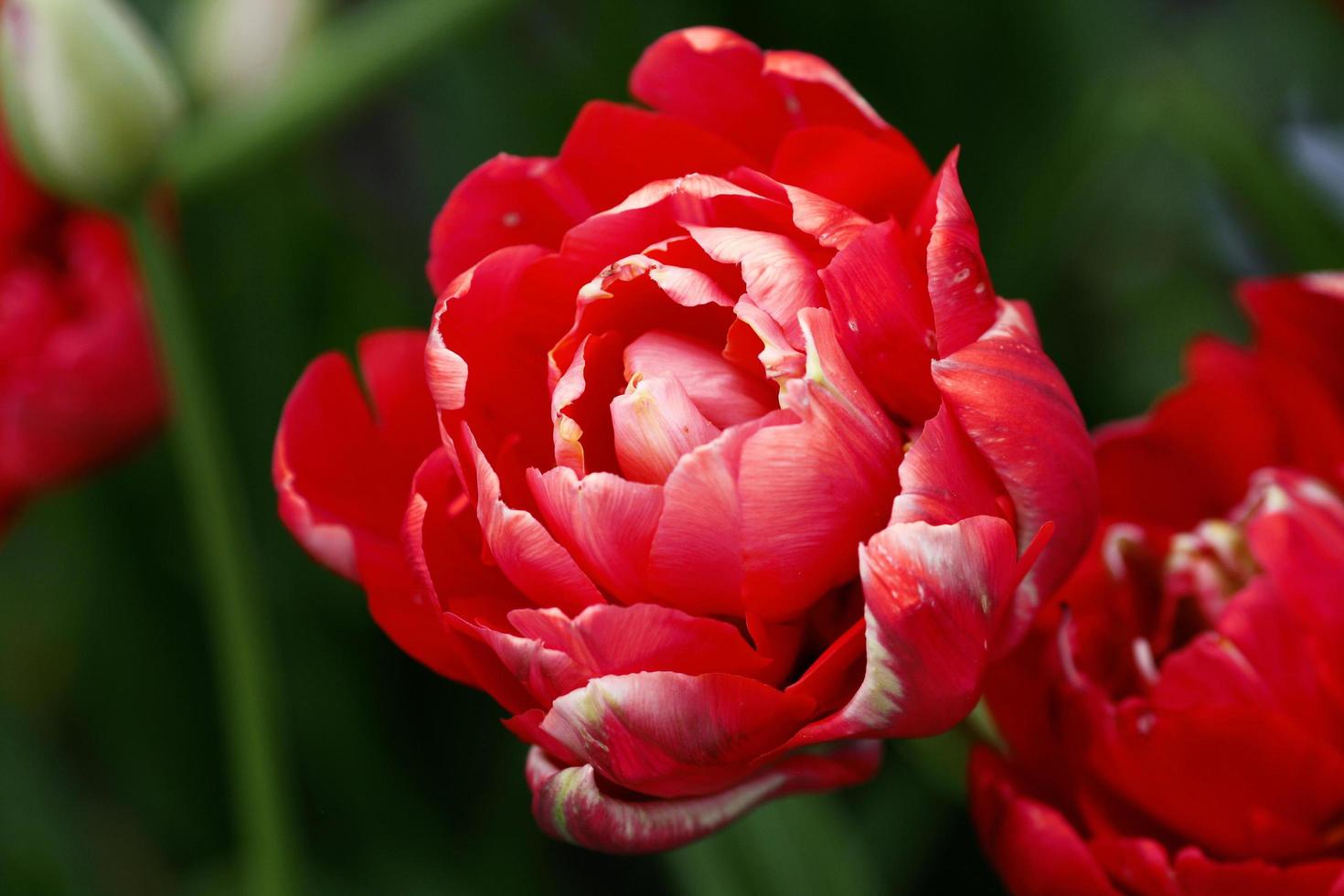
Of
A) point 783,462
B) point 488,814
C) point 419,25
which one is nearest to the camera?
point 783,462

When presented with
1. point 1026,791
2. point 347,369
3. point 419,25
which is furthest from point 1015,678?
point 419,25

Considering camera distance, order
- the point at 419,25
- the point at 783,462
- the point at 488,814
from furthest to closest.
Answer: the point at 488,814, the point at 419,25, the point at 783,462

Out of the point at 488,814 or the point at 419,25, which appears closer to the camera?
the point at 419,25

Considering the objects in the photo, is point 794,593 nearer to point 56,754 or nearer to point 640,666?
point 640,666

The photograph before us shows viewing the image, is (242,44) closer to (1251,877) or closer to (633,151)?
(633,151)

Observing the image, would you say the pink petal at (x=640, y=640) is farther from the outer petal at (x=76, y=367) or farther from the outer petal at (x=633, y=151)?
the outer petal at (x=76, y=367)

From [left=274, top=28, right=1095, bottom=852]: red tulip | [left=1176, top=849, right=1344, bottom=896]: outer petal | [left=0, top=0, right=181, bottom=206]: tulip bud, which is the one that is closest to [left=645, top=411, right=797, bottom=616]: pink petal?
[left=274, top=28, right=1095, bottom=852]: red tulip

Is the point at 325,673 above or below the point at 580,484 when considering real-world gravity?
below
